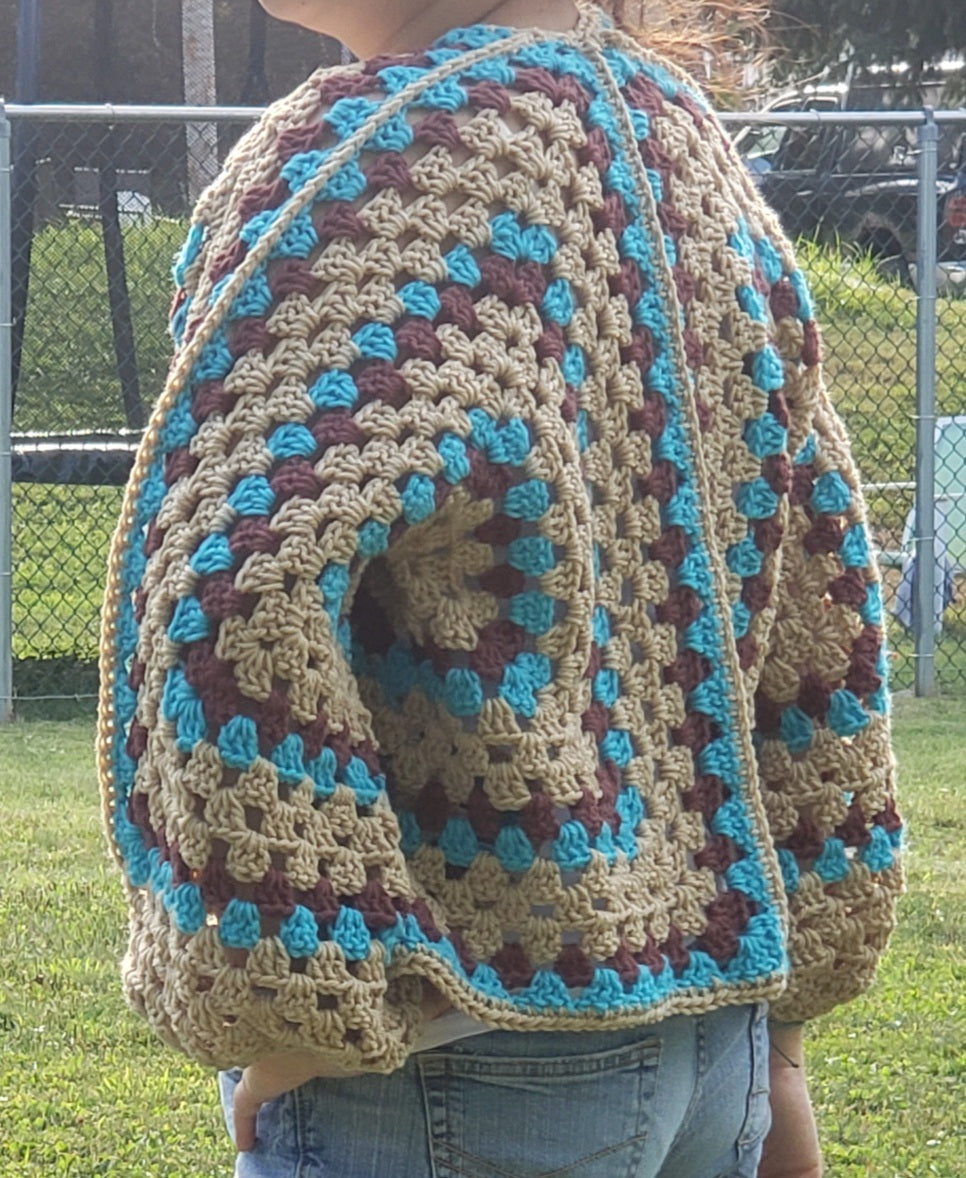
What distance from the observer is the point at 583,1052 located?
138cm

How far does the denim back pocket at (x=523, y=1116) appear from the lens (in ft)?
4.44

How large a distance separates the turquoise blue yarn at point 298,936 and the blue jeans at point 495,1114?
0.16 m

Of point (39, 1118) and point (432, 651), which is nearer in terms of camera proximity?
point (432, 651)

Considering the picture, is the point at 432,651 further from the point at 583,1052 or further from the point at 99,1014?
the point at 99,1014

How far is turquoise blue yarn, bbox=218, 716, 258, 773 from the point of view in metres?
1.21

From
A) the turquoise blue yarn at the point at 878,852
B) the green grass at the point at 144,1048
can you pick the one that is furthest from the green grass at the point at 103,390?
the turquoise blue yarn at the point at 878,852

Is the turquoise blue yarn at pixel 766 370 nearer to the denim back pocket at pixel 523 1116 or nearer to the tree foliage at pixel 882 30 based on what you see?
the denim back pocket at pixel 523 1116

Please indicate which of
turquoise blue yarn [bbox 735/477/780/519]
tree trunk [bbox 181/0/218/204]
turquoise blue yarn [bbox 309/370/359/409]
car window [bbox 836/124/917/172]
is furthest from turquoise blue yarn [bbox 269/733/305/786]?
tree trunk [bbox 181/0/218/204]

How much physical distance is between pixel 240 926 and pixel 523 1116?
0.92 feet

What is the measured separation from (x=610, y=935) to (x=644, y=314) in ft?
1.47

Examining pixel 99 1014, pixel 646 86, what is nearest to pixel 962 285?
pixel 99 1014

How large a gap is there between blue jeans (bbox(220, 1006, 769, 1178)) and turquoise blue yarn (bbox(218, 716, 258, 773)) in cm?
28

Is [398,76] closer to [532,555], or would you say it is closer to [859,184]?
[532,555]

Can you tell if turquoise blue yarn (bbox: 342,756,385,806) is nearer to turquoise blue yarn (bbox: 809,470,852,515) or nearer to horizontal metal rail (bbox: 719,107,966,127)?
turquoise blue yarn (bbox: 809,470,852,515)
